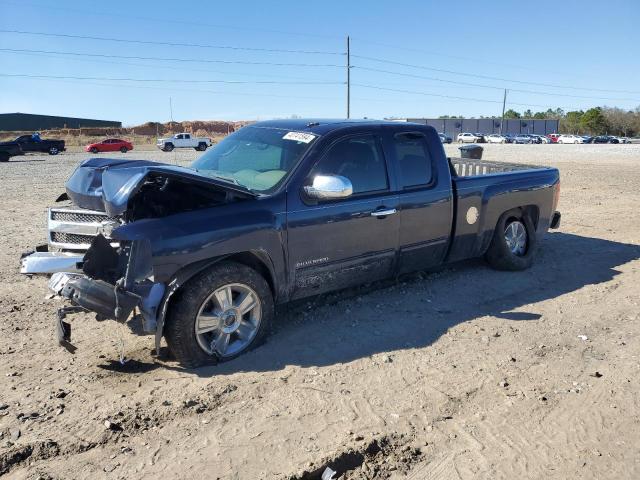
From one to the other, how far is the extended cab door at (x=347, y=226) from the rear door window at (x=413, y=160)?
226 mm

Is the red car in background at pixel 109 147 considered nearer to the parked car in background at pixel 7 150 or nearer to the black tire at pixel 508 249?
the parked car in background at pixel 7 150

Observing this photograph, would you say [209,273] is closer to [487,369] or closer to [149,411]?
[149,411]

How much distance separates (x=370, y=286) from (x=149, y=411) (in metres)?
2.96

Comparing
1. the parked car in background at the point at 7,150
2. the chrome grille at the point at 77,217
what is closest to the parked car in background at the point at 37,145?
the parked car in background at the point at 7,150

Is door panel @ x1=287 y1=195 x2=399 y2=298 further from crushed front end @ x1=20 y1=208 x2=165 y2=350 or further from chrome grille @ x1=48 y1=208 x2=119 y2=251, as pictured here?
chrome grille @ x1=48 y1=208 x2=119 y2=251

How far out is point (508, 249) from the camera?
A: 21.6 ft

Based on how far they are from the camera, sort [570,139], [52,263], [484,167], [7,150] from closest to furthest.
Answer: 1. [52,263]
2. [484,167]
3. [7,150]
4. [570,139]

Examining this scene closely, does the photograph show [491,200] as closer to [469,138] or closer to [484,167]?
[484,167]

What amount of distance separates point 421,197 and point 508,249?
5.98 feet

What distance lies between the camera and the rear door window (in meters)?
5.32

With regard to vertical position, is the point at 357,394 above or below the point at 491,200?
below

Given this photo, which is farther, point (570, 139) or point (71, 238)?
point (570, 139)

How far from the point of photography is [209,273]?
4.00m

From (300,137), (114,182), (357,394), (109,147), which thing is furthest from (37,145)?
(357,394)
